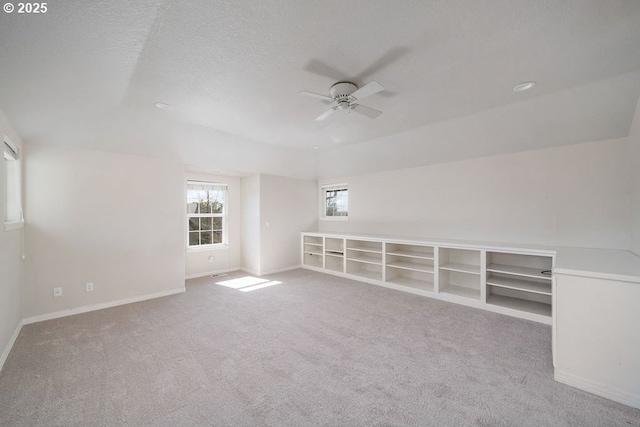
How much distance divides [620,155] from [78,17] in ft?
17.6

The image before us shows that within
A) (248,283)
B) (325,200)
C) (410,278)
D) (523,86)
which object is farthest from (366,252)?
(523,86)

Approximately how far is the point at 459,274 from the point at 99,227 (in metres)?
5.52

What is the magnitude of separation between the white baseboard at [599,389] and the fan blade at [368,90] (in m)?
2.72

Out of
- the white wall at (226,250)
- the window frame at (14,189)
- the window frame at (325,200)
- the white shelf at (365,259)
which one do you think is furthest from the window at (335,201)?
the window frame at (14,189)

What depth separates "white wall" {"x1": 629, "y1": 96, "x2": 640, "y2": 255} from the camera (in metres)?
2.61

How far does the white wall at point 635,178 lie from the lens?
2.61m

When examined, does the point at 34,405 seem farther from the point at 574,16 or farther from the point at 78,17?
the point at 574,16

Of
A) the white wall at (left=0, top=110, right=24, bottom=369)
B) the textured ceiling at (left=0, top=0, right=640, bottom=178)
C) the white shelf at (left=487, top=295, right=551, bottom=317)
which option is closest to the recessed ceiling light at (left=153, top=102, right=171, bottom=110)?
the textured ceiling at (left=0, top=0, right=640, bottom=178)

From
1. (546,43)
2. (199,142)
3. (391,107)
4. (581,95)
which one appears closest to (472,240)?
(581,95)

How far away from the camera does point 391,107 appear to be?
10.4ft

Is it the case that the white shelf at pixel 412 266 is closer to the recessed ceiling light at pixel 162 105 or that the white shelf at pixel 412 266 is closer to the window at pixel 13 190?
the recessed ceiling light at pixel 162 105

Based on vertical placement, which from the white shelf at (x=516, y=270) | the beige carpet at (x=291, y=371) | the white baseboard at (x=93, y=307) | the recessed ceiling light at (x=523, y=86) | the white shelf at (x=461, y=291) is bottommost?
the beige carpet at (x=291, y=371)

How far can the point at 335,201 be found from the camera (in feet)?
20.9

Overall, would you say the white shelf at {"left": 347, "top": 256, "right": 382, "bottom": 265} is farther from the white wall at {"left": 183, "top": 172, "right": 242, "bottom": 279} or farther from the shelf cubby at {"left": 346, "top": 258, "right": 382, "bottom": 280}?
the white wall at {"left": 183, "top": 172, "right": 242, "bottom": 279}
